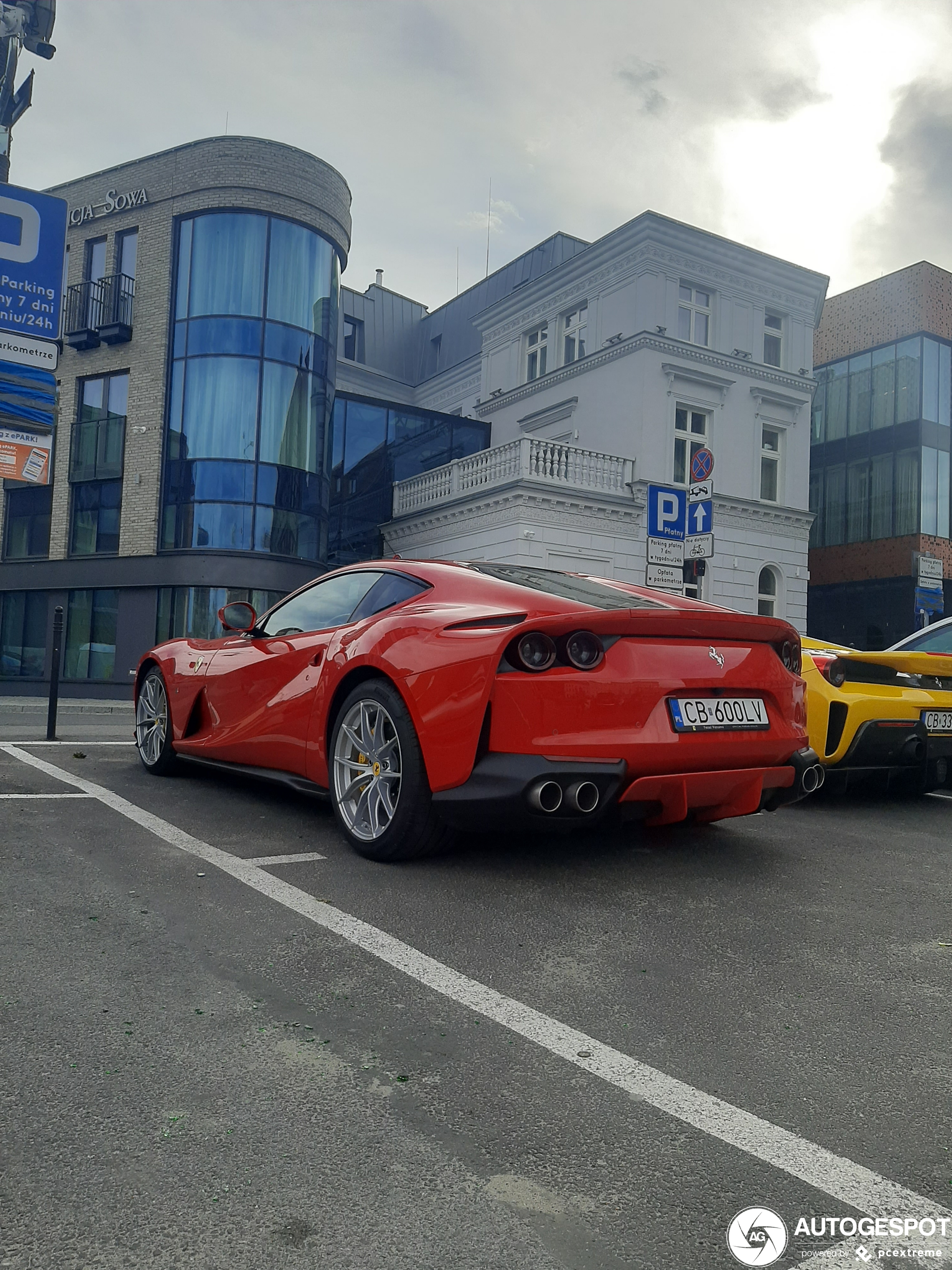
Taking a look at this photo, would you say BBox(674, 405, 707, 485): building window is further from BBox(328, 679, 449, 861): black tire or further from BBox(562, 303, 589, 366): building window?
BBox(328, 679, 449, 861): black tire

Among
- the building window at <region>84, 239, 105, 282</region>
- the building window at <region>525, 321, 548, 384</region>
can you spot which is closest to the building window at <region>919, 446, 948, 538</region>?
the building window at <region>525, 321, 548, 384</region>

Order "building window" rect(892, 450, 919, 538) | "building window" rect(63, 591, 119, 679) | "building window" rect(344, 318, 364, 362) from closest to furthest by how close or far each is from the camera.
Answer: "building window" rect(63, 591, 119, 679) < "building window" rect(892, 450, 919, 538) < "building window" rect(344, 318, 364, 362)

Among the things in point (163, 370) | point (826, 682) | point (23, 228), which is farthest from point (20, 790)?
point (163, 370)

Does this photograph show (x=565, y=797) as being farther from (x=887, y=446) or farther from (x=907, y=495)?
(x=887, y=446)

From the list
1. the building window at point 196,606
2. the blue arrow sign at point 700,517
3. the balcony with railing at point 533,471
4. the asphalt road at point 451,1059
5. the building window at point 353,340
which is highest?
the building window at point 353,340

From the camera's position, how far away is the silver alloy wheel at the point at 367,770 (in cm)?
397

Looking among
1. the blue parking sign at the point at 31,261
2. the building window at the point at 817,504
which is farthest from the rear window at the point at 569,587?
the building window at the point at 817,504

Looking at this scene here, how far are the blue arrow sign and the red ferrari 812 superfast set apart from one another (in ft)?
21.4

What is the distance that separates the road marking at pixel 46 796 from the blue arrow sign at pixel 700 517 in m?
7.38

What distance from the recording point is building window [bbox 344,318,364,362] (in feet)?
110

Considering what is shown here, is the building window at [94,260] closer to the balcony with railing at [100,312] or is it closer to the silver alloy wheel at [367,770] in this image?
the balcony with railing at [100,312]

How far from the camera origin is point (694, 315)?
24484 millimetres

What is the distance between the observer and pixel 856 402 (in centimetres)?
3528

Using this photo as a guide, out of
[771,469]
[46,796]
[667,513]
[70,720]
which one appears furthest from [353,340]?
[46,796]
